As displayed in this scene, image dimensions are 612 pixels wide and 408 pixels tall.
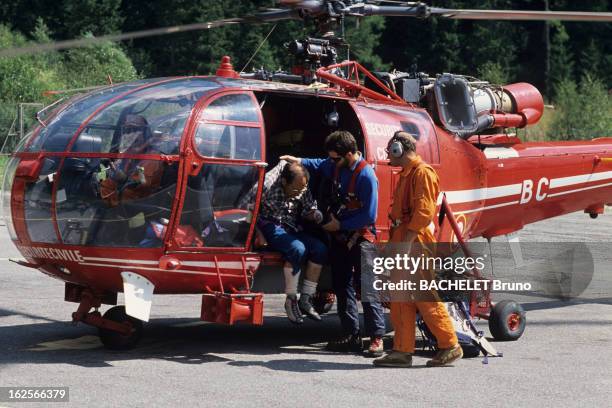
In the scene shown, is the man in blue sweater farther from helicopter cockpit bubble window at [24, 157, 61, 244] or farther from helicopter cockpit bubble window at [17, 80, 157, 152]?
helicopter cockpit bubble window at [24, 157, 61, 244]

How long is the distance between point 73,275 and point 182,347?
1.20m

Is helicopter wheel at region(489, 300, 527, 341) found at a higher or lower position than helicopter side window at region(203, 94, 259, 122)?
lower

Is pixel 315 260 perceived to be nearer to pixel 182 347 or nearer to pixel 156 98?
pixel 182 347

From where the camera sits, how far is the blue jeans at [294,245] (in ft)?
28.8

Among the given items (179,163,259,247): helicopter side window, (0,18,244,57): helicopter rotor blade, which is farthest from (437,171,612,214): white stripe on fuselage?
(0,18,244,57): helicopter rotor blade

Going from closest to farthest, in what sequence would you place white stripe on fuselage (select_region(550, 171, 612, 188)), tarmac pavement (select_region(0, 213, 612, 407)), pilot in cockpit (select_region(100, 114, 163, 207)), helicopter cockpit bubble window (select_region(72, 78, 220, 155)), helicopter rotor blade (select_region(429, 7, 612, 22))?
tarmac pavement (select_region(0, 213, 612, 407)) < pilot in cockpit (select_region(100, 114, 163, 207)) < helicopter cockpit bubble window (select_region(72, 78, 220, 155)) < helicopter rotor blade (select_region(429, 7, 612, 22)) < white stripe on fuselage (select_region(550, 171, 612, 188))

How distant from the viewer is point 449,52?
71250mm

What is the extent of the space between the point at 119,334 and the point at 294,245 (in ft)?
5.48

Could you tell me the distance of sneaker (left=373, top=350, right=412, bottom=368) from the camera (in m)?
8.28

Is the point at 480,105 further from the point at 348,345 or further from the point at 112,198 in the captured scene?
the point at 112,198

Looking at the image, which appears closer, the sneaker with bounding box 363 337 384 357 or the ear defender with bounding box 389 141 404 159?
the ear defender with bounding box 389 141 404 159

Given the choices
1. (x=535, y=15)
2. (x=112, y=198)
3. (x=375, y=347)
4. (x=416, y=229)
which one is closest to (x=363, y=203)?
(x=416, y=229)

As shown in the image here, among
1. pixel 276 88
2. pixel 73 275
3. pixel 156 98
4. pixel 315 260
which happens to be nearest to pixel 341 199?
pixel 315 260

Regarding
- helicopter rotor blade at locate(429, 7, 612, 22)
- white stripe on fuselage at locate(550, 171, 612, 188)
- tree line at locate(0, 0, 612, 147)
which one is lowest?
tree line at locate(0, 0, 612, 147)
